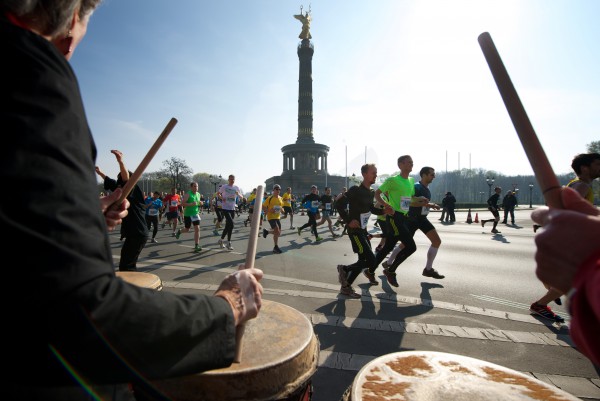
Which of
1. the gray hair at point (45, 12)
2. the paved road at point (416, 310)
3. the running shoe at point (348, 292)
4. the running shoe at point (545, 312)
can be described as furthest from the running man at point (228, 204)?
the gray hair at point (45, 12)

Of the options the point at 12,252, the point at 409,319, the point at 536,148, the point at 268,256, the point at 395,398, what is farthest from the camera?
the point at 268,256

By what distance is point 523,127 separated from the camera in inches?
42.2

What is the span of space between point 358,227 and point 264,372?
461cm

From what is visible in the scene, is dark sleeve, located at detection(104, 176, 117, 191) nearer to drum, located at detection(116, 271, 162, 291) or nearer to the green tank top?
drum, located at detection(116, 271, 162, 291)

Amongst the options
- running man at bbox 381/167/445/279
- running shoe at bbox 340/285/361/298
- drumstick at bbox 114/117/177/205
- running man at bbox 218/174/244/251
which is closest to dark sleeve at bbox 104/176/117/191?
drumstick at bbox 114/117/177/205

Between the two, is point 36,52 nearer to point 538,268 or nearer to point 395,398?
point 538,268

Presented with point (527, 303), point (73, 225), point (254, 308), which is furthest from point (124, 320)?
point (527, 303)

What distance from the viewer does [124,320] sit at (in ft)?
2.40

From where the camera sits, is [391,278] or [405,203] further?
[405,203]

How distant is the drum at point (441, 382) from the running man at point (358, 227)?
3.87m

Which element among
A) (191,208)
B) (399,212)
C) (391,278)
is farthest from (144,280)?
(191,208)

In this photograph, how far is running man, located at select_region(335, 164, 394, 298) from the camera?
5.60 meters

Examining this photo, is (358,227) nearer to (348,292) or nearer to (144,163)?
(348,292)

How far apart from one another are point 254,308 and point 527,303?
18.5 feet
